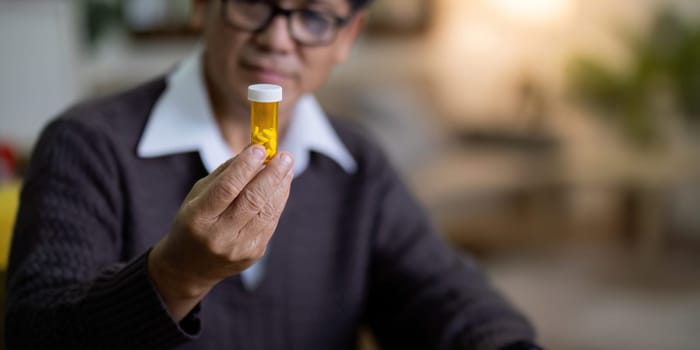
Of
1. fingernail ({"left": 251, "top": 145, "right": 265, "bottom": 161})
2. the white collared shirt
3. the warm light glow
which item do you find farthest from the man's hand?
the warm light glow

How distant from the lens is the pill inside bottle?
2.35 feet

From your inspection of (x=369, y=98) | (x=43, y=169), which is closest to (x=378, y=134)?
(x=369, y=98)

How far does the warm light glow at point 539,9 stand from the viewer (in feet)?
14.9

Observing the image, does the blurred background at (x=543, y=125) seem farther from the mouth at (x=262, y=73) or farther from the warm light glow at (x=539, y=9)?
the mouth at (x=262, y=73)

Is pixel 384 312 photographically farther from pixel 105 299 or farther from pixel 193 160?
pixel 105 299

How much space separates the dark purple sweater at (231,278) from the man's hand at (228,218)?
7 centimetres

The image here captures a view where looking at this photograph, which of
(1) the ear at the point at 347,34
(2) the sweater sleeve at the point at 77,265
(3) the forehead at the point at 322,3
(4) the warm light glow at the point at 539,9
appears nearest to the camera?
(2) the sweater sleeve at the point at 77,265

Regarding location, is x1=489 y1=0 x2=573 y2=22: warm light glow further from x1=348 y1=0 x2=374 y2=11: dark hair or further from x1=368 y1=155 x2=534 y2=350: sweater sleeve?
x1=348 y1=0 x2=374 y2=11: dark hair

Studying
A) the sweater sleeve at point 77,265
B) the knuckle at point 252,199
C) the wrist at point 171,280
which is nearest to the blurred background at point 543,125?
the sweater sleeve at point 77,265

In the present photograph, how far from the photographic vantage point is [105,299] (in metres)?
0.80

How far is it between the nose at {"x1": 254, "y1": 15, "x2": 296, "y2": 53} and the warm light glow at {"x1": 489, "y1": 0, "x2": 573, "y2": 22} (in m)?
3.78

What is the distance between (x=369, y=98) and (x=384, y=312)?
3151mm

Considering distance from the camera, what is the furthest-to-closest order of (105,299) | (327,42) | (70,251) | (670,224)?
1. (670,224)
2. (327,42)
3. (70,251)
4. (105,299)

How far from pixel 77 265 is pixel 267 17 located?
405mm
